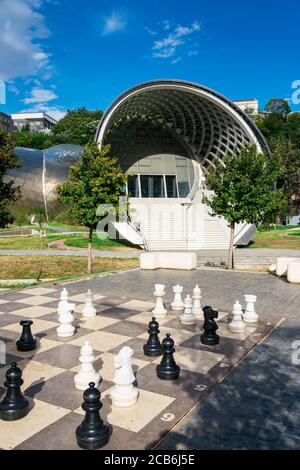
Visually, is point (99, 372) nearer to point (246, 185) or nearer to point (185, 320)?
point (185, 320)

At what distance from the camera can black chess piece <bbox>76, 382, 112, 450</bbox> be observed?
3910 millimetres

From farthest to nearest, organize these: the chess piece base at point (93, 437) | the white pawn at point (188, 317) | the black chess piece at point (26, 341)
A: 1. the white pawn at point (188, 317)
2. the black chess piece at point (26, 341)
3. the chess piece base at point (93, 437)

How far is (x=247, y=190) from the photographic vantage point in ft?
57.8

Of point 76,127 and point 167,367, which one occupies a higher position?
point 76,127

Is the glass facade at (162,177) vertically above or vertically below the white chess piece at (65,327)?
above

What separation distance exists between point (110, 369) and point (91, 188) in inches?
451

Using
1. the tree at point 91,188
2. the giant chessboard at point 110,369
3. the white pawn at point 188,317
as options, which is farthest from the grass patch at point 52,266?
the white pawn at point 188,317

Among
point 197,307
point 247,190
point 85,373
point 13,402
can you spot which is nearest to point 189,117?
point 247,190

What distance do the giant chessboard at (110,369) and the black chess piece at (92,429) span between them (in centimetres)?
13

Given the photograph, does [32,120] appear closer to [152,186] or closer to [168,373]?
[152,186]

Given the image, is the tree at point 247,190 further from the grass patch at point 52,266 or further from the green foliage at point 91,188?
the grass patch at point 52,266

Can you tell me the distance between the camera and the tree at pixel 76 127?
7700cm

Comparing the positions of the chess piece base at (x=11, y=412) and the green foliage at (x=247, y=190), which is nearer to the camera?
the chess piece base at (x=11, y=412)

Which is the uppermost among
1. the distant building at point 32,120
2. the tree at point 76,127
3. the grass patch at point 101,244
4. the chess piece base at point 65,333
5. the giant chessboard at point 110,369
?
the distant building at point 32,120
